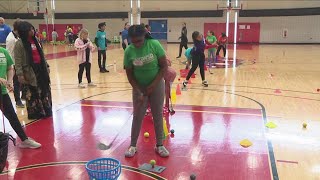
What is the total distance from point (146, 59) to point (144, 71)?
0.18 m

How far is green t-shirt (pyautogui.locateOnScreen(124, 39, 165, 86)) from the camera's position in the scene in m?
4.00

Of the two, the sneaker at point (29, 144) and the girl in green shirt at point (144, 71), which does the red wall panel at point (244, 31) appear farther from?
the sneaker at point (29, 144)

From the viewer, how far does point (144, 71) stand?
13.5 ft

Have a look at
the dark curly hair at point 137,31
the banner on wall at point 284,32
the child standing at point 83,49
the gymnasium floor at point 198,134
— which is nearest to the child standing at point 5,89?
the gymnasium floor at point 198,134

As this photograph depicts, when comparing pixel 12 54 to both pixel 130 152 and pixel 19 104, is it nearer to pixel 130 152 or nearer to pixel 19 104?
pixel 19 104

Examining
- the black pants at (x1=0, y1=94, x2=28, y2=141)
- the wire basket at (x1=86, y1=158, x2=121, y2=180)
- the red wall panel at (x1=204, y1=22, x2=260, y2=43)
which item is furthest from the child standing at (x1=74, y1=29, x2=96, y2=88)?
the red wall panel at (x1=204, y1=22, x2=260, y2=43)

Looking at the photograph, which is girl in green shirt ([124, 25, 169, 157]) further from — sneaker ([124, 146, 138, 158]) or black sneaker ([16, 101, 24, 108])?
black sneaker ([16, 101, 24, 108])

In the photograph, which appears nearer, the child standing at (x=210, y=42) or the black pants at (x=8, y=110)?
the black pants at (x=8, y=110)

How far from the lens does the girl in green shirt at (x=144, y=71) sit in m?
3.99

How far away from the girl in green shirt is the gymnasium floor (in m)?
0.53

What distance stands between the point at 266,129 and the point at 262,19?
24.6 metres

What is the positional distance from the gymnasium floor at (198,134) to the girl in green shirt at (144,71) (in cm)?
53

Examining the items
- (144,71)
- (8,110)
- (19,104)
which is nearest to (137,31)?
(144,71)

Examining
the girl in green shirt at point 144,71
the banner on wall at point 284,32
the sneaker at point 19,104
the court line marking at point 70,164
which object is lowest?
the court line marking at point 70,164
